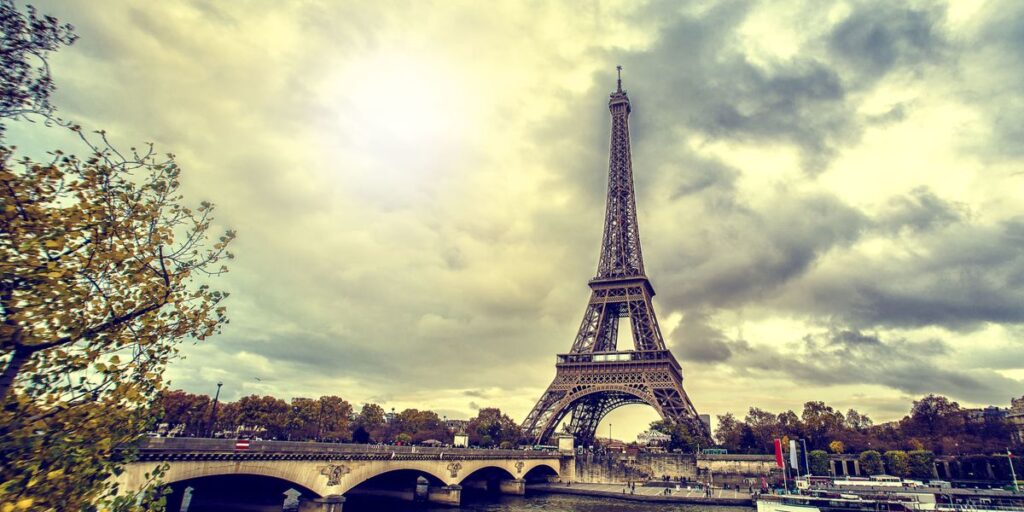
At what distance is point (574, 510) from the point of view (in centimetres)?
5503

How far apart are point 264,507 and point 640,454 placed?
64189mm

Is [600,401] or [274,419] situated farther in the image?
[600,401]

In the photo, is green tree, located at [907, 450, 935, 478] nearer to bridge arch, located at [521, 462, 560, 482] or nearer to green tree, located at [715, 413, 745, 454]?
green tree, located at [715, 413, 745, 454]

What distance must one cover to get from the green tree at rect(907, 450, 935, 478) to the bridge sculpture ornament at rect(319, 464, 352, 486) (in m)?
85.0

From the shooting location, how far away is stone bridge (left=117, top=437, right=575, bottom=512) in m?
25.2

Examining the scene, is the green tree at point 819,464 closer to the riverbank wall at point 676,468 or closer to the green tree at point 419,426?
the riverbank wall at point 676,468

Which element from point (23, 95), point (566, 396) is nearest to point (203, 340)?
point (23, 95)

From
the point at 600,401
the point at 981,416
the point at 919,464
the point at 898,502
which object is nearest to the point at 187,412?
the point at 600,401

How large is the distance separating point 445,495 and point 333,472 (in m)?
23.6

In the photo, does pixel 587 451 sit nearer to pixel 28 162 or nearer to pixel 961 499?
pixel 961 499

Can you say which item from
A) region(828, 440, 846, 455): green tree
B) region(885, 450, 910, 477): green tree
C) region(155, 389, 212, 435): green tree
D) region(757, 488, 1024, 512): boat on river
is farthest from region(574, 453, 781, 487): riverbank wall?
region(155, 389, 212, 435): green tree

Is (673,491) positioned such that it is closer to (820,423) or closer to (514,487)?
(514,487)

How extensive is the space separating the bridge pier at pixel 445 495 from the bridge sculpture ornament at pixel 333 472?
2036 centimetres

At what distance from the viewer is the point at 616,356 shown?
8981 cm
